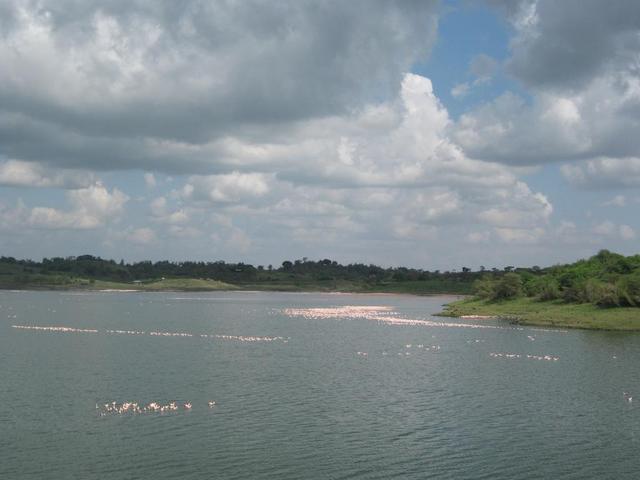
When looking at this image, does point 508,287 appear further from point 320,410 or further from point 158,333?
point 320,410

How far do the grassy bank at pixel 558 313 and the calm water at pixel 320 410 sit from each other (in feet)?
67.1

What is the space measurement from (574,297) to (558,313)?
12677 millimetres

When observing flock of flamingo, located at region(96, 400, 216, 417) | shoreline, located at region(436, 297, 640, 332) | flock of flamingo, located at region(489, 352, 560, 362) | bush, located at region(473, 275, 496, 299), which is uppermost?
bush, located at region(473, 275, 496, 299)

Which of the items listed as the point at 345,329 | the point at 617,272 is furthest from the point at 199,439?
the point at 617,272

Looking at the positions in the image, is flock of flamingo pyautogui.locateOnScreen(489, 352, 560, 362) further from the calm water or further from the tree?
the tree

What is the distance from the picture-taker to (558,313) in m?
126

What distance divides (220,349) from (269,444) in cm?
4414

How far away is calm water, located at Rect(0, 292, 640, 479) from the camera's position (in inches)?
1375

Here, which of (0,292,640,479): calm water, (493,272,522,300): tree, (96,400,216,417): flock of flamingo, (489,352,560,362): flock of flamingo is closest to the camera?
(0,292,640,479): calm water

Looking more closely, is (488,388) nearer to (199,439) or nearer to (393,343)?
(199,439)

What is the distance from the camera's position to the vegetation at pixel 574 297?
379 feet

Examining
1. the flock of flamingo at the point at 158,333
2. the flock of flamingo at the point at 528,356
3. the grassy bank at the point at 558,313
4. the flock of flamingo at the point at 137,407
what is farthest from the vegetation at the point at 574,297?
the flock of flamingo at the point at 137,407

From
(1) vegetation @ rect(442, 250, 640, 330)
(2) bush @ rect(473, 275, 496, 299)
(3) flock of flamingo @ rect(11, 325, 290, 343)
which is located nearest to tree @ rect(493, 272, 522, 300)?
(1) vegetation @ rect(442, 250, 640, 330)

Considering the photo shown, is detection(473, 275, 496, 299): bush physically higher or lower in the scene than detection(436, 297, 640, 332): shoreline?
higher
